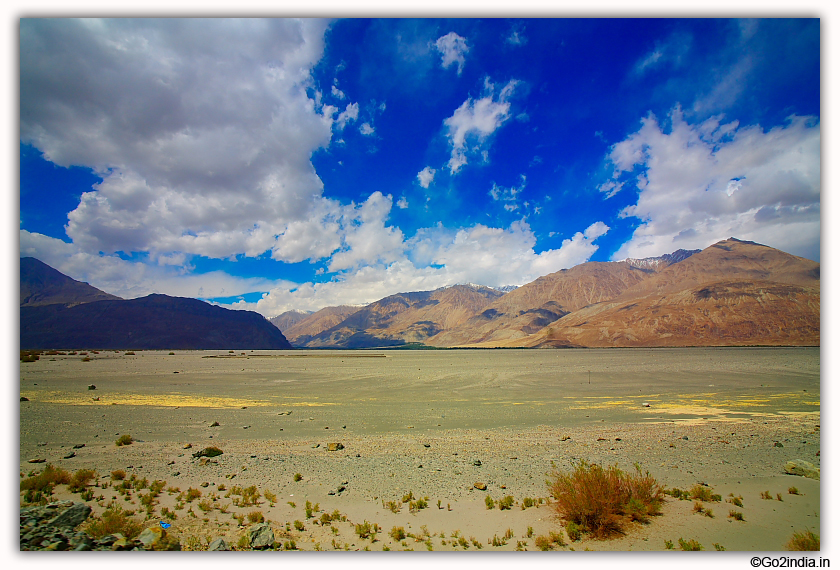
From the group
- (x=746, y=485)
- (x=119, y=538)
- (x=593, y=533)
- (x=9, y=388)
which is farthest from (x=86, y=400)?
(x=746, y=485)

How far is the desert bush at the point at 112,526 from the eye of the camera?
16.9 feet

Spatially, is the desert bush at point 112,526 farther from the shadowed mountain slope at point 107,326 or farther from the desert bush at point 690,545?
the shadowed mountain slope at point 107,326

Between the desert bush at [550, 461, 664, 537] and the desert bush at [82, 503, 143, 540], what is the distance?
6649 millimetres

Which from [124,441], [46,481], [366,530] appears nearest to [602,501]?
[366,530]

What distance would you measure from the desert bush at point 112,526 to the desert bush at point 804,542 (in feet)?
31.4

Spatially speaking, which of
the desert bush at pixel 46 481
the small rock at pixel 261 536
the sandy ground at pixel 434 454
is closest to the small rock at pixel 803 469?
the sandy ground at pixel 434 454

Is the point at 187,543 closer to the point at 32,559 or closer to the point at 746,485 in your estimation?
the point at 32,559

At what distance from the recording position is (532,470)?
9.00 metres

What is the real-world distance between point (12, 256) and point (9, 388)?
6.70 ft

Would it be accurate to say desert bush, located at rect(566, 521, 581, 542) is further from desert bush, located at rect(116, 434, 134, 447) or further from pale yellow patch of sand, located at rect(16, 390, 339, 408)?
pale yellow patch of sand, located at rect(16, 390, 339, 408)

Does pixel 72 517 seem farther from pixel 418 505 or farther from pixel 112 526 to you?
pixel 418 505

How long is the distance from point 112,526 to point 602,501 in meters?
7.33

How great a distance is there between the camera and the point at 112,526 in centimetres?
522

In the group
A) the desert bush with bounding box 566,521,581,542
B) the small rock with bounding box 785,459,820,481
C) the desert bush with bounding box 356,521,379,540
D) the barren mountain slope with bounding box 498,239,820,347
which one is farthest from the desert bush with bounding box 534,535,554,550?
the barren mountain slope with bounding box 498,239,820,347
